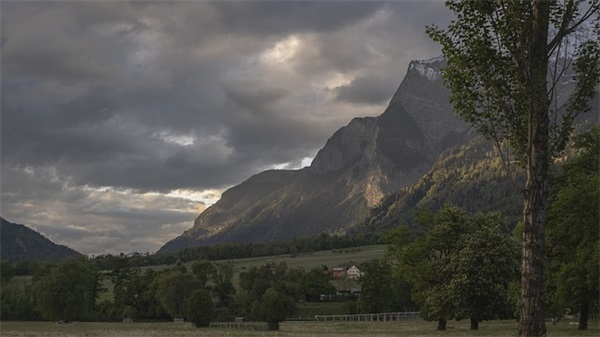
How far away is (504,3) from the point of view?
2288cm

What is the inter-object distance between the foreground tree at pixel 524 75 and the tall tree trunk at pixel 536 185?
0.04 metres

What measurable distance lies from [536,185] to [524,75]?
4515 mm

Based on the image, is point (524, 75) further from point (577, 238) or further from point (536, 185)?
point (577, 238)

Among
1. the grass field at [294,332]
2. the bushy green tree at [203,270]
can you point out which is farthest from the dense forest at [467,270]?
the bushy green tree at [203,270]

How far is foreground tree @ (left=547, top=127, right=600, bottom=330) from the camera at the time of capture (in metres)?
45.1

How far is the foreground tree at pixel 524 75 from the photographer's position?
22188 millimetres

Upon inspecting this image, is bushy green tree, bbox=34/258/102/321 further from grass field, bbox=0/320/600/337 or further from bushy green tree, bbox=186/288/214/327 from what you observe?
grass field, bbox=0/320/600/337

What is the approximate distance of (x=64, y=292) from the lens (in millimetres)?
101188

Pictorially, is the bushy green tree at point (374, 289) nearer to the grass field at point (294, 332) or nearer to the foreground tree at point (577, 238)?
the grass field at point (294, 332)

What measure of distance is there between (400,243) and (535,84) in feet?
149

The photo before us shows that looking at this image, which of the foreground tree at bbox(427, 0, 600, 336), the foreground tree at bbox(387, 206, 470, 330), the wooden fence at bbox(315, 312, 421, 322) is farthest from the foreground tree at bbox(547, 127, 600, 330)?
the wooden fence at bbox(315, 312, 421, 322)

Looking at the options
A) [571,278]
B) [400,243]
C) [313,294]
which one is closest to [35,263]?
[313,294]

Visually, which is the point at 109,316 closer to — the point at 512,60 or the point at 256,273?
the point at 256,273

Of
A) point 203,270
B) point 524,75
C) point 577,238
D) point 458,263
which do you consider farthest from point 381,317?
point 524,75
